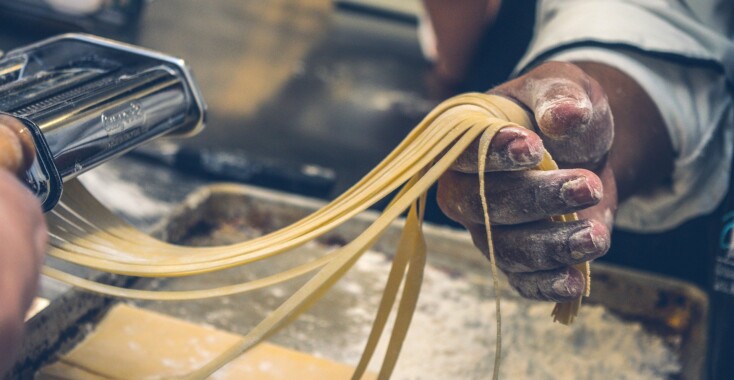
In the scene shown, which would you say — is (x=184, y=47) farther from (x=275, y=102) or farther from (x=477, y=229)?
(x=477, y=229)

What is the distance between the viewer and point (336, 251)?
2.04ft

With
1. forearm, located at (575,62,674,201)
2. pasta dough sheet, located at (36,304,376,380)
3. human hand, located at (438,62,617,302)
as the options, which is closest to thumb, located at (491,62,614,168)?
human hand, located at (438,62,617,302)

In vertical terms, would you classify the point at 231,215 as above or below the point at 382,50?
above

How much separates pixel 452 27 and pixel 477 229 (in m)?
1.09

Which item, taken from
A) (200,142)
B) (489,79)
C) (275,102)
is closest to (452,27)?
(489,79)

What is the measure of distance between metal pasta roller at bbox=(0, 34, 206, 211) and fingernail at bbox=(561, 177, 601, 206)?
40 centimetres

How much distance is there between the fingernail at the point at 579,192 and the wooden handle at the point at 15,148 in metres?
0.40

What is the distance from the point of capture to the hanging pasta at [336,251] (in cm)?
57

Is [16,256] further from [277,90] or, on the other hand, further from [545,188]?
[277,90]

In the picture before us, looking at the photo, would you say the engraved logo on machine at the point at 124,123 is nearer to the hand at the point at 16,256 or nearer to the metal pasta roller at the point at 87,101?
the metal pasta roller at the point at 87,101

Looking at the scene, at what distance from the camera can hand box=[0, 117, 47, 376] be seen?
0.34 meters

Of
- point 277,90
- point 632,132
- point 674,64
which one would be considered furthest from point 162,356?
point 277,90

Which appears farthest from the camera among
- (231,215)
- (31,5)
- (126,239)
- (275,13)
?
(275,13)

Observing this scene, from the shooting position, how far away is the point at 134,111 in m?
0.66
